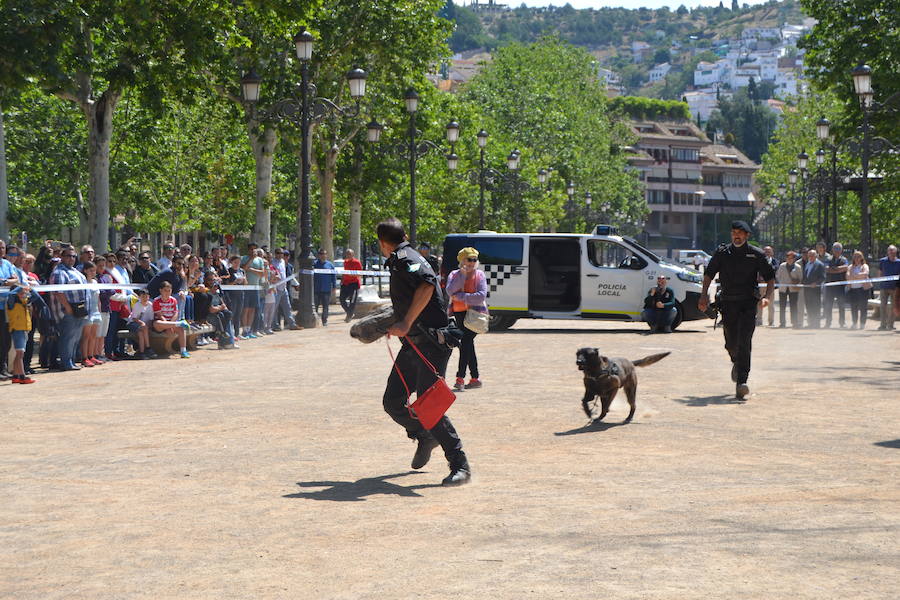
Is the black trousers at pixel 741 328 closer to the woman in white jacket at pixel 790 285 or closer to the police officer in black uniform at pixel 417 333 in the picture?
the police officer in black uniform at pixel 417 333

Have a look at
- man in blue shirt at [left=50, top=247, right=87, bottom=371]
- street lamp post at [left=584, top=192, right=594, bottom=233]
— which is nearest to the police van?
man in blue shirt at [left=50, top=247, right=87, bottom=371]

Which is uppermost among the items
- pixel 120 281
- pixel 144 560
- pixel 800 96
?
pixel 800 96

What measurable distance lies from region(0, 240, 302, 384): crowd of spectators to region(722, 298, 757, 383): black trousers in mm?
7977

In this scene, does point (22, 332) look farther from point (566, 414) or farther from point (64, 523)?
point (64, 523)

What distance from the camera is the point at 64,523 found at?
7.25m

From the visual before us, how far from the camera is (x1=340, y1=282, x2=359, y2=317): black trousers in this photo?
3138cm

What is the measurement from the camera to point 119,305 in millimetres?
19078

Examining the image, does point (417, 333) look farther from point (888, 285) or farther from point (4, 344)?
point (888, 285)

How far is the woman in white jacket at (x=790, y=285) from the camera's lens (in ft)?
93.1

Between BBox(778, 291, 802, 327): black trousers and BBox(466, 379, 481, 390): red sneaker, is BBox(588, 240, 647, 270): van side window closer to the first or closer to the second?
BBox(778, 291, 802, 327): black trousers

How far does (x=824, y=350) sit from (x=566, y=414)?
986 centimetres

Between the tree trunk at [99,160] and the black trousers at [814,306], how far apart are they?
14.5 meters

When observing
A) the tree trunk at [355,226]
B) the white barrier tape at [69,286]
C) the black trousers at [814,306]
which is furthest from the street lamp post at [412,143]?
the white barrier tape at [69,286]

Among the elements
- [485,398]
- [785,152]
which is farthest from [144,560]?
[785,152]
